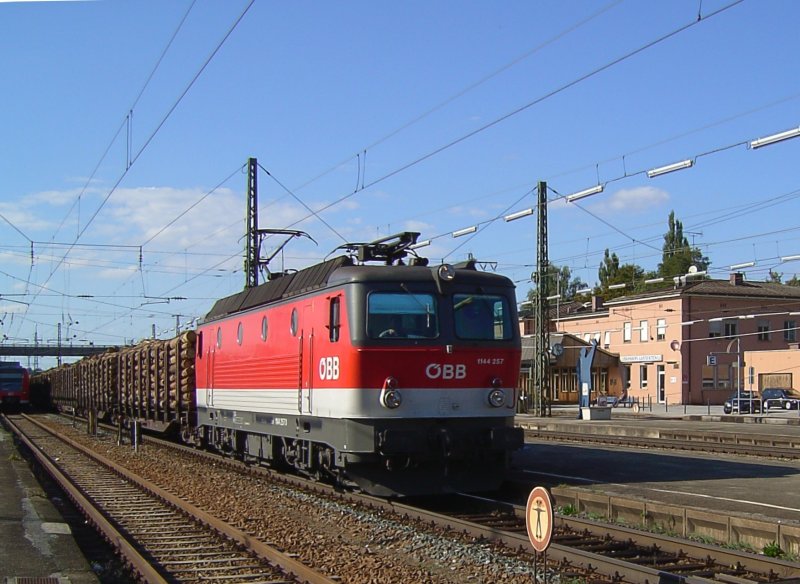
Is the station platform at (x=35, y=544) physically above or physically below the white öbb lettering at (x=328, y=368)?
below

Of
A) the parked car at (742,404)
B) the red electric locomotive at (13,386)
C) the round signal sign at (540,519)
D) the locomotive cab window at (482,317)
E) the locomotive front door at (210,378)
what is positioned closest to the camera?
the round signal sign at (540,519)

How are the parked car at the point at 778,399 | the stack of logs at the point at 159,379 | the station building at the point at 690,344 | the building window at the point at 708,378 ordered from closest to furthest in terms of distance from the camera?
the stack of logs at the point at 159,379 < the parked car at the point at 778,399 < the station building at the point at 690,344 < the building window at the point at 708,378

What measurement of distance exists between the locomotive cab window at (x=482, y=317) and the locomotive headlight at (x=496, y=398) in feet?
2.55

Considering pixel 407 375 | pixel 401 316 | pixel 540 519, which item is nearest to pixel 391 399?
pixel 407 375

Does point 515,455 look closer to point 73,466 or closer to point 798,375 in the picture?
point 73,466

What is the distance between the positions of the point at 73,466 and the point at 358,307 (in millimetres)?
10923

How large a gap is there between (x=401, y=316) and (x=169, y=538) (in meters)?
4.31

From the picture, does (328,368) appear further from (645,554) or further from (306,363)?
(645,554)

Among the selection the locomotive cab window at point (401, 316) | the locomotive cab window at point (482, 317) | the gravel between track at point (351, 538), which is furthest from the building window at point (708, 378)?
the locomotive cab window at point (401, 316)

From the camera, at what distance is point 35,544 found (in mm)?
10094

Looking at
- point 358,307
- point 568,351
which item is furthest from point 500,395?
point 568,351

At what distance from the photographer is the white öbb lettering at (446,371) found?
42.5 ft

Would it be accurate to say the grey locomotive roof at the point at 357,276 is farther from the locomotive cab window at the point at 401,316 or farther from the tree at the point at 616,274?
the tree at the point at 616,274

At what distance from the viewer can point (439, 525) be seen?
11.5 meters
